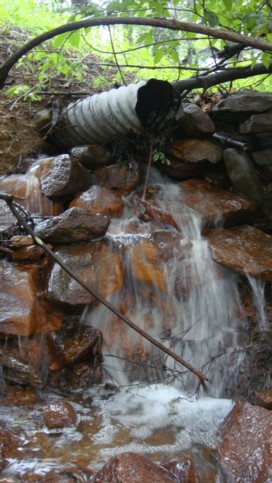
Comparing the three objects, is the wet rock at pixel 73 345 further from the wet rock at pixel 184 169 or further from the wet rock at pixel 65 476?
the wet rock at pixel 184 169

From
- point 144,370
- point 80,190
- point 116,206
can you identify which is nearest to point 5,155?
point 80,190

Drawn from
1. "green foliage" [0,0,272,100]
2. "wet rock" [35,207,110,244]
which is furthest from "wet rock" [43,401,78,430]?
"green foliage" [0,0,272,100]

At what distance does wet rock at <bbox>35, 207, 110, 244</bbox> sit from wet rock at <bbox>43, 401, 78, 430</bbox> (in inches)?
59.6

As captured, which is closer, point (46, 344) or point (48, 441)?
point (48, 441)

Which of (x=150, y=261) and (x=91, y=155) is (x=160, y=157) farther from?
(x=150, y=261)

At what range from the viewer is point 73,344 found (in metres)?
3.29

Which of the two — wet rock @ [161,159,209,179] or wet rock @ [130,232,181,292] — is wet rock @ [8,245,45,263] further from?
wet rock @ [161,159,209,179]

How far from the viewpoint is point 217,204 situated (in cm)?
461

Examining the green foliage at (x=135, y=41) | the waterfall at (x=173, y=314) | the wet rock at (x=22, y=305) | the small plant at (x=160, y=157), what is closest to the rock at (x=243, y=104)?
the green foliage at (x=135, y=41)

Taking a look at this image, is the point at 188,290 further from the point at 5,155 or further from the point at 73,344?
the point at 5,155

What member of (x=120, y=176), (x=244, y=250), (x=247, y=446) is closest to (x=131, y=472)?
(x=247, y=446)

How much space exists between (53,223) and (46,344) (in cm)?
114

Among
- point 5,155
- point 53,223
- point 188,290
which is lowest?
point 188,290

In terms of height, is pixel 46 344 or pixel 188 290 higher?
pixel 188 290
